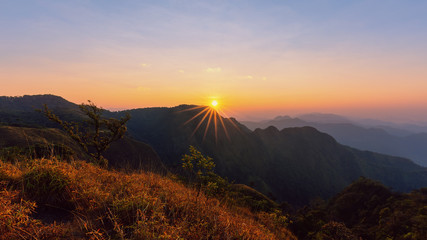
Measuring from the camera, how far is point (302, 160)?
7156 inches

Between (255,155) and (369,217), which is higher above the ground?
(369,217)

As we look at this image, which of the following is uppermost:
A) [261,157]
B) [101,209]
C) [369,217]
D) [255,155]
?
[101,209]

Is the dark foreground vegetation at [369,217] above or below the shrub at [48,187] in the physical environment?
below

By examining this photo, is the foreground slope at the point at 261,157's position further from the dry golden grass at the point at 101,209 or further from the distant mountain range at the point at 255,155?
the dry golden grass at the point at 101,209

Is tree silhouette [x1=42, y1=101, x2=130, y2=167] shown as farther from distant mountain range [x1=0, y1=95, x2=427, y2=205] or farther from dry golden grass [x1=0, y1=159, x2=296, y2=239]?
distant mountain range [x1=0, y1=95, x2=427, y2=205]

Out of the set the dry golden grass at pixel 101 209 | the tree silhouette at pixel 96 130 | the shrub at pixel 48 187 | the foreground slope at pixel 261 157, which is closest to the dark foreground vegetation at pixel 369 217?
the dry golden grass at pixel 101 209

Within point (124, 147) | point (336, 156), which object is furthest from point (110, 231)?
point (336, 156)

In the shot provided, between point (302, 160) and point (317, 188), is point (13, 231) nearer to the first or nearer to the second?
point (317, 188)

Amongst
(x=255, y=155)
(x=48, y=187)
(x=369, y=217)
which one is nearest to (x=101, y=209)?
(x=48, y=187)

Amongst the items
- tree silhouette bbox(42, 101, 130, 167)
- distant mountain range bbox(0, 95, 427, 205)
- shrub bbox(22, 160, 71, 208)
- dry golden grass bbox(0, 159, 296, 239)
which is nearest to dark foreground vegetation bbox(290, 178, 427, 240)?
dry golden grass bbox(0, 159, 296, 239)

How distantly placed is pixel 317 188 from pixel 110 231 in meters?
183

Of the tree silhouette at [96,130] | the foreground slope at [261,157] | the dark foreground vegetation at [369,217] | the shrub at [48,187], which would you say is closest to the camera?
the shrub at [48,187]

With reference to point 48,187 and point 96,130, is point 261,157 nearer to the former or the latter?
point 96,130

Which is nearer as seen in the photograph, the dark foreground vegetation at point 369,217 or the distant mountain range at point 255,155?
the dark foreground vegetation at point 369,217
